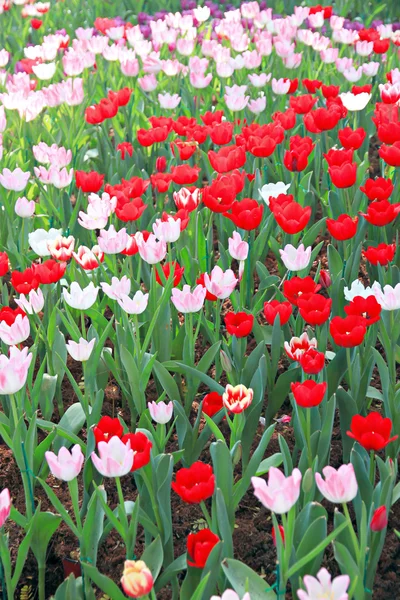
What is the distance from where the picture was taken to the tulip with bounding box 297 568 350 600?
49.3 inches

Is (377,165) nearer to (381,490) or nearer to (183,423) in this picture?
(183,423)

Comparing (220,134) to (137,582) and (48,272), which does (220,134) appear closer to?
(48,272)

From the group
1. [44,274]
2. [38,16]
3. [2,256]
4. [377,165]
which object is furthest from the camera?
[38,16]

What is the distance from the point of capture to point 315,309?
1979mm

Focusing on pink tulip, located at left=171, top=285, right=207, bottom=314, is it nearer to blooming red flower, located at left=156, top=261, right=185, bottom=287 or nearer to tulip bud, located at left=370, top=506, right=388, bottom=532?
blooming red flower, located at left=156, top=261, right=185, bottom=287

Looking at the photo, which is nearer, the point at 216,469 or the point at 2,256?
the point at 216,469

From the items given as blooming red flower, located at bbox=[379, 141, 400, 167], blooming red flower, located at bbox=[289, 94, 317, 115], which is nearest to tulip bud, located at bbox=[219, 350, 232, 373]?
blooming red flower, located at bbox=[379, 141, 400, 167]

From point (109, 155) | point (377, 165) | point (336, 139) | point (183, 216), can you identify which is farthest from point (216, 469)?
point (377, 165)

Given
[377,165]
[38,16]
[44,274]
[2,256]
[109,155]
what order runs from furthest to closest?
1. [38,16]
2. [377,165]
3. [109,155]
4. [2,256]
5. [44,274]

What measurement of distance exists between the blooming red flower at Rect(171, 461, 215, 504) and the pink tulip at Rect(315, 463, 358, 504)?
8.4 inches

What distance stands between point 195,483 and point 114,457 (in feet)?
0.54

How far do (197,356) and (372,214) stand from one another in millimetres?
721

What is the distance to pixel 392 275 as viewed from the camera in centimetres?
243

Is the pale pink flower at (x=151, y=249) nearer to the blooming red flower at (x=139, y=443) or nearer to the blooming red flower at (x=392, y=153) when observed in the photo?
the blooming red flower at (x=139, y=443)
